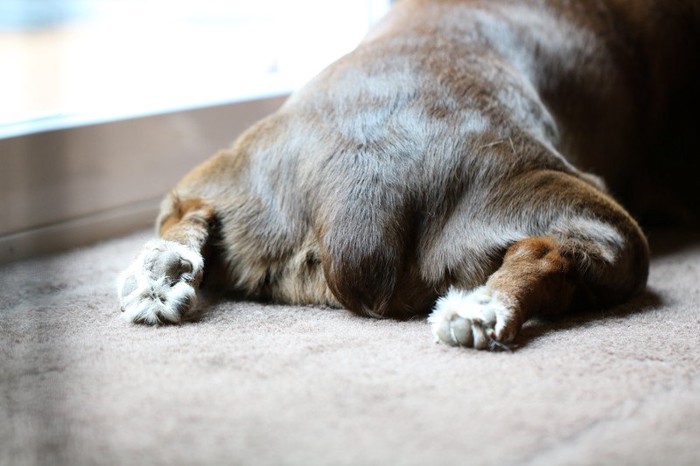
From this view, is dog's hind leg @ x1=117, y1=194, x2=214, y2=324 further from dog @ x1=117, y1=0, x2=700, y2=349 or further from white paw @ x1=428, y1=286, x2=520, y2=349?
white paw @ x1=428, y1=286, x2=520, y2=349

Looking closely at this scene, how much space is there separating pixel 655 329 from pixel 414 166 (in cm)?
54

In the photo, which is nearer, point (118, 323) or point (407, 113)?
point (118, 323)

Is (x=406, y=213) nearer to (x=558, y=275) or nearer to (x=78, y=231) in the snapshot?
(x=558, y=275)

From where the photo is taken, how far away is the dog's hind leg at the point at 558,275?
5.02 ft

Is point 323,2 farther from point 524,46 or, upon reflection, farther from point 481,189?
point 481,189

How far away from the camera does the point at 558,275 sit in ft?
5.46

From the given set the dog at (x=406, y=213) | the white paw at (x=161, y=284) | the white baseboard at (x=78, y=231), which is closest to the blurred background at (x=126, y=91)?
the white baseboard at (x=78, y=231)

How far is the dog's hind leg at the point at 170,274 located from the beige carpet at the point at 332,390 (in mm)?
39

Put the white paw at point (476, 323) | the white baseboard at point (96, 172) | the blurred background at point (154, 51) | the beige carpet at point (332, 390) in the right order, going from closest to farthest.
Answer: the beige carpet at point (332, 390) → the white paw at point (476, 323) → the white baseboard at point (96, 172) → the blurred background at point (154, 51)

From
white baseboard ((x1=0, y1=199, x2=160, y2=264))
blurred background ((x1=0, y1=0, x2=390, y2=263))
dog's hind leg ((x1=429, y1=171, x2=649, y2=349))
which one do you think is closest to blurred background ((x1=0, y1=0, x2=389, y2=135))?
blurred background ((x1=0, y1=0, x2=390, y2=263))

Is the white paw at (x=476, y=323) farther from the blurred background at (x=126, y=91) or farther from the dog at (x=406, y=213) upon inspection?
the blurred background at (x=126, y=91)

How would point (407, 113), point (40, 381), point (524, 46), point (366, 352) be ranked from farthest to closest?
point (524, 46)
point (407, 113)
point (366, 352)
point (40, 381)

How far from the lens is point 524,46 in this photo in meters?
2.17

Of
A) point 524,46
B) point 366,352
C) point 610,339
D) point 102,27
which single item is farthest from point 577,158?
point 102,27
